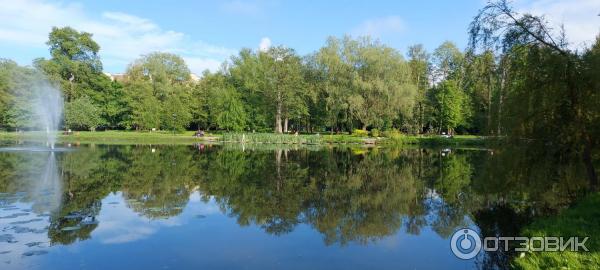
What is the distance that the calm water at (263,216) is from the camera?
863cm

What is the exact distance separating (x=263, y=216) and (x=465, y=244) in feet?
18.4

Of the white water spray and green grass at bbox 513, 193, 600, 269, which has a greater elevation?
the white water spray

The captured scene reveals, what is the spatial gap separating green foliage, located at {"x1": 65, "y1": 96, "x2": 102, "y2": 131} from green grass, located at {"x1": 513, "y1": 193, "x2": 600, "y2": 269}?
2500 inches

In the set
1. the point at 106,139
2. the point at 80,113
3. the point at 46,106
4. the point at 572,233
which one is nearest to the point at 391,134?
the point at 106,139

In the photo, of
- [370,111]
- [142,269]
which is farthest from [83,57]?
[142,269]

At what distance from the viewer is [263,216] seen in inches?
489

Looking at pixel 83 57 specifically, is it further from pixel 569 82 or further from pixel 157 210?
pixel 569 82

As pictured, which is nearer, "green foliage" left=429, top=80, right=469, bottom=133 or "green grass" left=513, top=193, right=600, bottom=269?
"green grass" left=513, top=193, right=600, bottom=269

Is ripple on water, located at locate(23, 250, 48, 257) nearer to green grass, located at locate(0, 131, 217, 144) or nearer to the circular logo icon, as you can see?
the circular logo icon

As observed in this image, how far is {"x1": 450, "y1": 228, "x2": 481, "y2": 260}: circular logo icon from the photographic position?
9289mm

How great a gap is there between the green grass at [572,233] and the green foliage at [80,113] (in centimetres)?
6349

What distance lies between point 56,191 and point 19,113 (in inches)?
2160

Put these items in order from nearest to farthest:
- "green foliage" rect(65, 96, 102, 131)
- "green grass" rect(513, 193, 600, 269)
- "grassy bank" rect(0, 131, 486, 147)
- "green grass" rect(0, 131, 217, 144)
Result: 1. "green grass" rect(513, 193, 600, 269)
2. "green grass" rect(0, 131, 217, 144)
3. "grassy bank" rect(0, 131, 486, 147)
4. "green foliage" rect(65, 96, 102, 131)

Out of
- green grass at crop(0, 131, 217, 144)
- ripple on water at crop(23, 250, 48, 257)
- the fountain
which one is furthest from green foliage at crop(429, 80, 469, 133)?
ripple on water at crop(23, 250, 48, 257)
